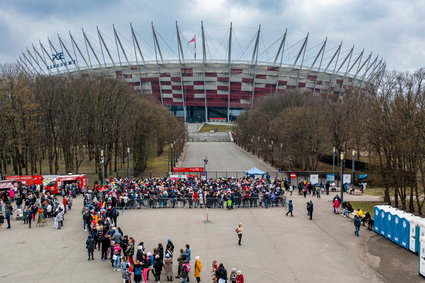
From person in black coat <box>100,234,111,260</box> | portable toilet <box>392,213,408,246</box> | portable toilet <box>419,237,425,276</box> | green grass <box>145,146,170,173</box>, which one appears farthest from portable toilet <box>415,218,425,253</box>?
green grass <box>145,146,170,173</box>

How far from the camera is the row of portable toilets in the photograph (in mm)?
16375

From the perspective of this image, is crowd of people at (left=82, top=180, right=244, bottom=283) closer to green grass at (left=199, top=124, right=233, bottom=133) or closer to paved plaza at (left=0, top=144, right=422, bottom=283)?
paved plaza at (left=0, top=144, right=422, bottom=283)

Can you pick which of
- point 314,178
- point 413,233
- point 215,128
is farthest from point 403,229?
point 215,128

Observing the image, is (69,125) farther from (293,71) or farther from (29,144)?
(293,71)

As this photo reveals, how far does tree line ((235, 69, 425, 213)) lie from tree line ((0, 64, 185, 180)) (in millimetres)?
20949

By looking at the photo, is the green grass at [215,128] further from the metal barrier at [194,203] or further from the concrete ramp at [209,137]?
the metal barrier at [194,203]

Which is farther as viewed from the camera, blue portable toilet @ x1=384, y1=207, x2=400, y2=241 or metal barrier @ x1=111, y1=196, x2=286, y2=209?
metal barrier @ x1=111, y1=196, x2=286, y2=209

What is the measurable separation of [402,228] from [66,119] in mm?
35674

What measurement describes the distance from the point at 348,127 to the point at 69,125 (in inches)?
1362

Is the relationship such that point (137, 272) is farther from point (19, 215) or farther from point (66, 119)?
point (66, 119)

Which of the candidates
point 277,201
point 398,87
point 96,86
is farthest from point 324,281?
point 96,86

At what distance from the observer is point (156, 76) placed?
133 metres

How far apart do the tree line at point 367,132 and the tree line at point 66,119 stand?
68.7 feet

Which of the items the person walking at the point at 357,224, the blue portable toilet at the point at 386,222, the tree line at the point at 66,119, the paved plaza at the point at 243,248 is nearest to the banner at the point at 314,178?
the paved plaza at the point at 243,248
